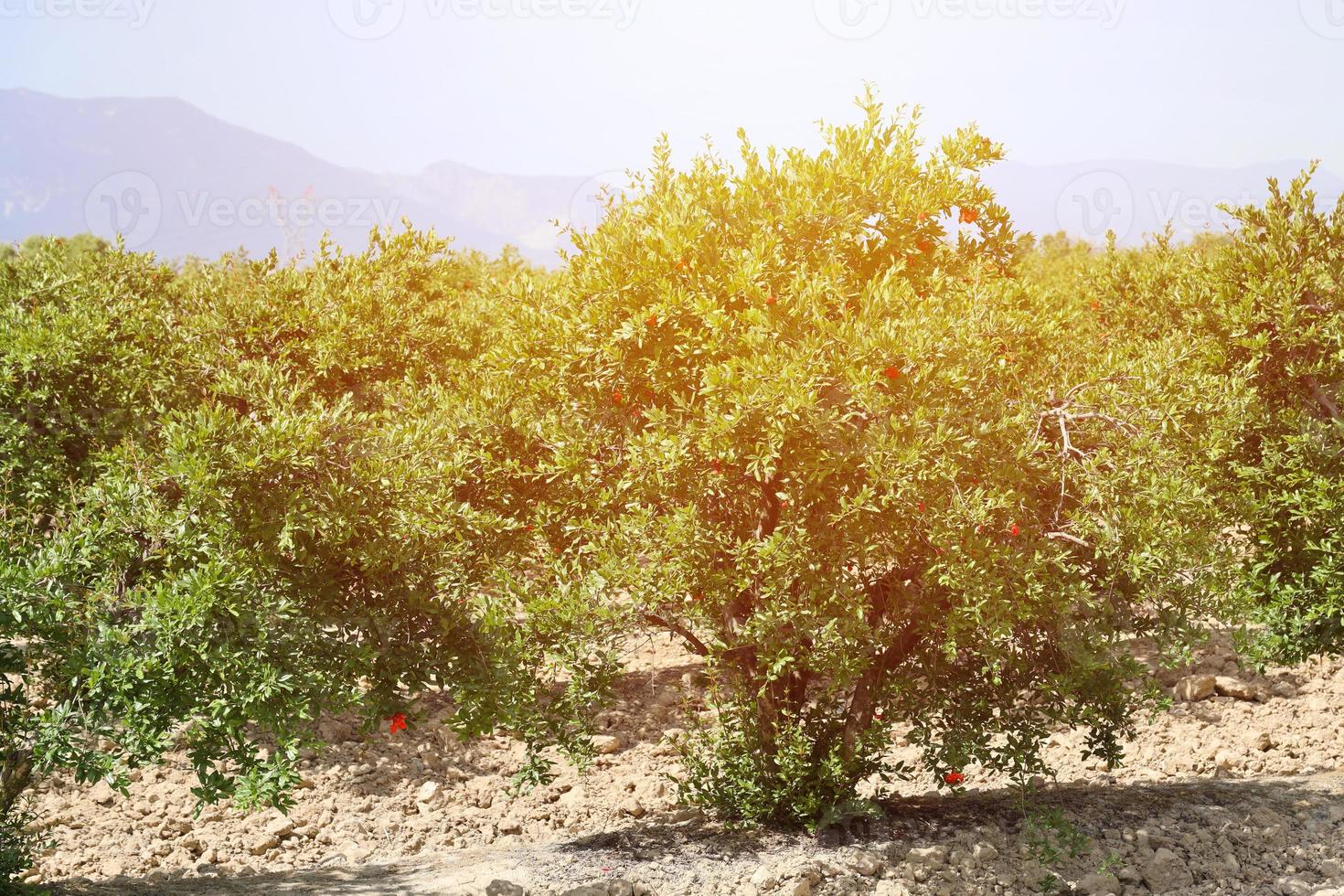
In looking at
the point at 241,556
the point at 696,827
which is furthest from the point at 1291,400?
the point at 241,556

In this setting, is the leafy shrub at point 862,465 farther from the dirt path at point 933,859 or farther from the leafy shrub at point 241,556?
the leafy shrub at point 241,556

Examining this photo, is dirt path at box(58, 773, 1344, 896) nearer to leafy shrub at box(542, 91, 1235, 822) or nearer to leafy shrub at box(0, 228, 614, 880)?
leafy shrub at box(542, 91, 1235, 822)

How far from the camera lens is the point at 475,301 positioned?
17.0 m

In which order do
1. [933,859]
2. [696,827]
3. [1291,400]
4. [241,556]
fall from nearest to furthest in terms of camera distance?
[241,556] → [933,859] → [696,827] → [1291,400]

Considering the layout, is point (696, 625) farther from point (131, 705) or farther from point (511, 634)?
point (131, 705)

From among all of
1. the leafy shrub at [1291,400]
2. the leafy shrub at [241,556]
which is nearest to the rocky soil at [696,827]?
the leafy shrub at [241,556]

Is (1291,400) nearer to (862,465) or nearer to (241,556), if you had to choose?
(862,465)

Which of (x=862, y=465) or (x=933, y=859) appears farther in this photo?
(x=933, y=859)

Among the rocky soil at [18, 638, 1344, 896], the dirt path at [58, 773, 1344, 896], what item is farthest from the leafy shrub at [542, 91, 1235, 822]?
the rocky soil at [18, 638, 1344, 896]

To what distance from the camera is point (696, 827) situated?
11.2 m

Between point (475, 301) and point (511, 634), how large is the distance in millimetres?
9666

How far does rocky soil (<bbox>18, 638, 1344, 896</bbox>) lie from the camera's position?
381 inches

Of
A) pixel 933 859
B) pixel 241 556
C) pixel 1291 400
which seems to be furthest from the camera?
pixel 1291 400

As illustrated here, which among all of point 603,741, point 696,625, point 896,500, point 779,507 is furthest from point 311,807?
point 896,500
